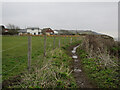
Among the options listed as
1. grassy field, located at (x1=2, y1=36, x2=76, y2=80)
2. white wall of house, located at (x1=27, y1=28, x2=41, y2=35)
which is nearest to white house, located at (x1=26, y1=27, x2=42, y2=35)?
white wall of house, located at (x1=27, y1=28, x2=41, y2=35)

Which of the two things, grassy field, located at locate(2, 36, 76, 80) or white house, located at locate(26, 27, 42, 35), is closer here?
grassy field, located at locate(2, 36, 76, 80)

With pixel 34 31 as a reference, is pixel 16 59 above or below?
below

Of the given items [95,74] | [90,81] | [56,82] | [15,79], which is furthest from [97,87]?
[15,79]

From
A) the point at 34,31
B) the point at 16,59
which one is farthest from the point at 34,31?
the point at 16,59

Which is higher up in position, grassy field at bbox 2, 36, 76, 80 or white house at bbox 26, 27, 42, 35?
white house at bbox 26, 27, 42, 35

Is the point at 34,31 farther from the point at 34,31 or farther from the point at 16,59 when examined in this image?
the point at 16,59

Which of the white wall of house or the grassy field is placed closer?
the grassy field

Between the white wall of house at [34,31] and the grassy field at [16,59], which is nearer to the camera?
the grassy field at [16,59]

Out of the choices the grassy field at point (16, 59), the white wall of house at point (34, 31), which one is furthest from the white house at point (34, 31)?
the grassy field at point (16, 59)

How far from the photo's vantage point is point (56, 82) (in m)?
4.10

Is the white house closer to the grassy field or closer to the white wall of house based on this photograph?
the white wall of house

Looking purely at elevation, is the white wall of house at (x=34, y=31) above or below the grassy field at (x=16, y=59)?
above

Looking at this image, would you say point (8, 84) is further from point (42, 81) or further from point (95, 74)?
point (95, 74)

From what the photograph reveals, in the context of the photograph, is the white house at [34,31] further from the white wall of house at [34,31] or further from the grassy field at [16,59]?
the grassy field at [16,59]
